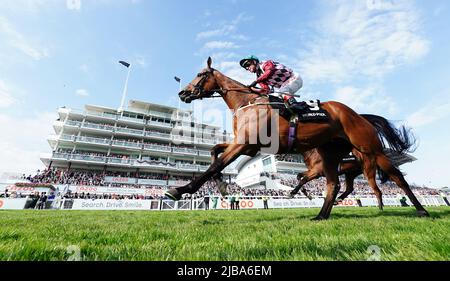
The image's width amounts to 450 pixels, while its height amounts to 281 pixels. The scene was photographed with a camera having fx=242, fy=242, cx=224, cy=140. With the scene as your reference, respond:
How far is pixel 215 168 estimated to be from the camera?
15.1 ft

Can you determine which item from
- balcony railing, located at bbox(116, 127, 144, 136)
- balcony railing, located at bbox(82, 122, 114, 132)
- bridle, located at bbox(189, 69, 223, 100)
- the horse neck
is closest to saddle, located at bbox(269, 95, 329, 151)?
the horse neck

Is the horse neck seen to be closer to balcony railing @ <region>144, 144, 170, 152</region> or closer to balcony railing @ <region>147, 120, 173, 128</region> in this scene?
balcony railing @ <region>144, 144, 170, 152</region>

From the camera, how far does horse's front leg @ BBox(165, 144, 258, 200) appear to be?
4254 millimetres

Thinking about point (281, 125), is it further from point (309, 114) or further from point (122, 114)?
point (122, 114)

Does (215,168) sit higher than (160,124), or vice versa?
(160,124)

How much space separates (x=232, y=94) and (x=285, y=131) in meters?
1.78

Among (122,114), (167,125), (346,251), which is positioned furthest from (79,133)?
(346,251)

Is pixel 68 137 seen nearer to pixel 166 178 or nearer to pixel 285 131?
pixel 166 178

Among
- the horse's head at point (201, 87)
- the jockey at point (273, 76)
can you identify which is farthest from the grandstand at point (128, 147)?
the jockey at point (273, 76)

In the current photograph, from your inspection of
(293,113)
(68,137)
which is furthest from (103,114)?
(293,113)

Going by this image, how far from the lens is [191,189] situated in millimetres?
4258

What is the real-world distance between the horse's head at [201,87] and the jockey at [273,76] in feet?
3.37

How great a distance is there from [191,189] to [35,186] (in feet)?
131

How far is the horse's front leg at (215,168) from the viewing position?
4.25 m
